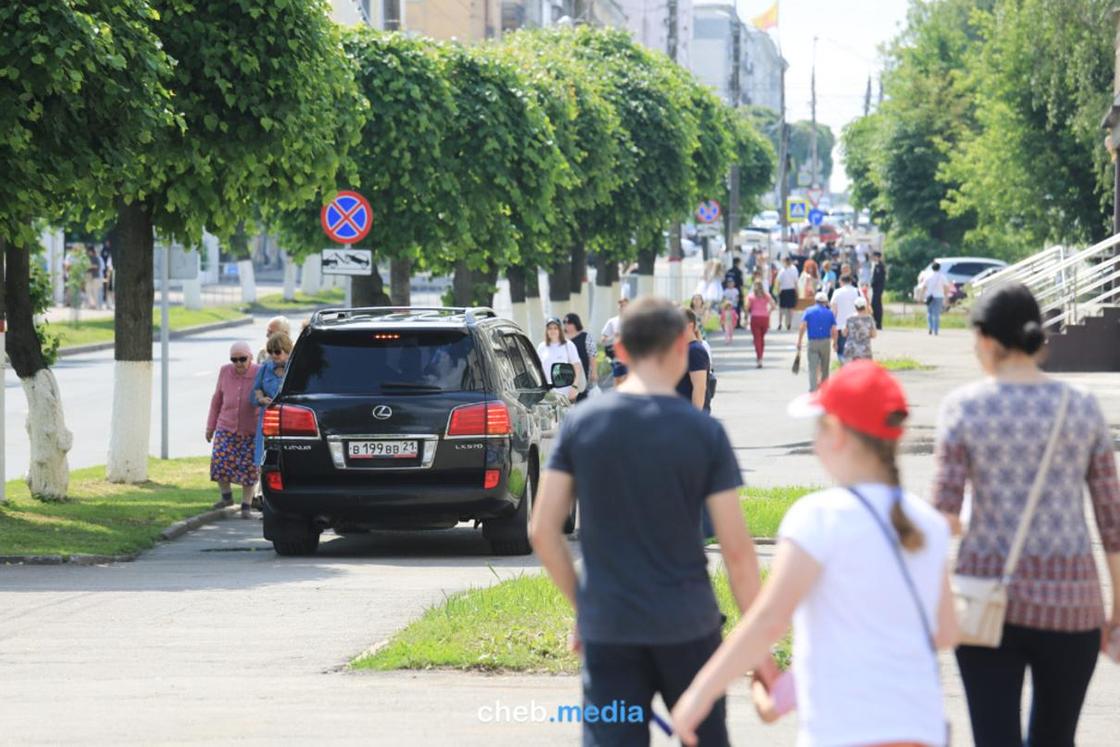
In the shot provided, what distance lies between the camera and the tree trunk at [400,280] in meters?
29.2

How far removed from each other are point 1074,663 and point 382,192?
70.8 feet

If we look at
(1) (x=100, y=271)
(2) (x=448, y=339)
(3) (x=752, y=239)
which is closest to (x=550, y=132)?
(2) (x=448, y=339)

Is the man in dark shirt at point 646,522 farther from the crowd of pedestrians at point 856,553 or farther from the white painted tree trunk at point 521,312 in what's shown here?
the white painted tree trunk at point 521,312

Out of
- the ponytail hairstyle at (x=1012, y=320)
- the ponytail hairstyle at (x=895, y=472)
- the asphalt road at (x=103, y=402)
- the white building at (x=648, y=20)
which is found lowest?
the asphalt road at (x=103, y=402)

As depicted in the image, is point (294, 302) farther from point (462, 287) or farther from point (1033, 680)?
point (1033, 680)

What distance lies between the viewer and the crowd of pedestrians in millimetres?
4590

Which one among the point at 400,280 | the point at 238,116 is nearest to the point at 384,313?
the point at 238,116

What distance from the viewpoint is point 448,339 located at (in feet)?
47.6

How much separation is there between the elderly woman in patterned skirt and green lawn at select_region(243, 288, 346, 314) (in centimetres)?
4572

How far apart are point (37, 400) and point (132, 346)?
1.87 meters

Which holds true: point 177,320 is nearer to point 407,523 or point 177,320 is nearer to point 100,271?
point 100,271

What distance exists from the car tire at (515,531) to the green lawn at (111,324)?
28.6 m

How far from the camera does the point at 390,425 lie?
1439cm

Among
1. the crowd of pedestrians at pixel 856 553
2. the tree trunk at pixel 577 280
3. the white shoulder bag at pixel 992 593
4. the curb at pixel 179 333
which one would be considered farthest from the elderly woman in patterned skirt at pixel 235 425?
the tree trunk at pixel 577 280
